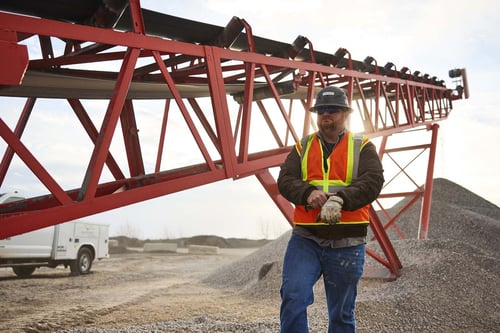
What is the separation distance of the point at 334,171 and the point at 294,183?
0.29m

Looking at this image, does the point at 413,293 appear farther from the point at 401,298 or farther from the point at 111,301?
the point at 111,301

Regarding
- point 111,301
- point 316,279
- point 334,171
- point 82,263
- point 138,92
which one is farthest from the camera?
point 82,263

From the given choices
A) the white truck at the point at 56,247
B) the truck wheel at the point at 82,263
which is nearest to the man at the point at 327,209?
the white truck at the point at 56,247

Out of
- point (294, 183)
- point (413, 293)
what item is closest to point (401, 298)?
point (413, 293)

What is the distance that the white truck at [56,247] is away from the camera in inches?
429

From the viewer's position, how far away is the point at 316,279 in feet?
9.66

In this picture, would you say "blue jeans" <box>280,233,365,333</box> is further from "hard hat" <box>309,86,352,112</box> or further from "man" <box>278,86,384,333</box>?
"hard hat" <box>309,86,352,112</box>

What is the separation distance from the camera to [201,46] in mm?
4844

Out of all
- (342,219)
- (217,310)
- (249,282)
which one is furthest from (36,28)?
(249,282)

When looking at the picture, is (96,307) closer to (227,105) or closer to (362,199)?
(227,105)

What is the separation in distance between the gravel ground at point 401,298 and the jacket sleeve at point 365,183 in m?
2.68

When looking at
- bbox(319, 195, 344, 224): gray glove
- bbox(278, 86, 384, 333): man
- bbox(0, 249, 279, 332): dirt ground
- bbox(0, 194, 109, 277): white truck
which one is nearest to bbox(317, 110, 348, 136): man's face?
bbox(278, 86, 384, 333): man

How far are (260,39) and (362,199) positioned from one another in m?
3.40

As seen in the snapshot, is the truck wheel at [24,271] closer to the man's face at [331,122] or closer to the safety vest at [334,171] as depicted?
the safety vest at [334,171]
